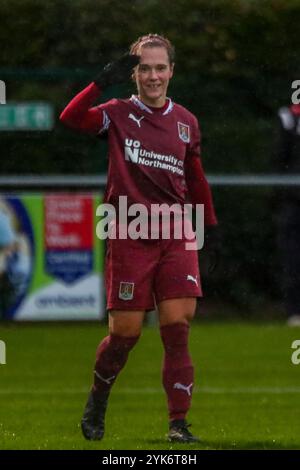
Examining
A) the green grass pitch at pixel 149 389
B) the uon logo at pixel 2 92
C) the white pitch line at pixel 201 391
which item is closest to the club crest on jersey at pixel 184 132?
the green grass pitch at pixel 149 389

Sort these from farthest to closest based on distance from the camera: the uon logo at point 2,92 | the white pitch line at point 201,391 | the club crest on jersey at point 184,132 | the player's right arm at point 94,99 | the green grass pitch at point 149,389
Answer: the uon logo at point 2,92
the white pitch line at point 201,391
the green grass pitch at point 149,389
the club crest on jersey at point 184,132
the player's right arm at point 94,99

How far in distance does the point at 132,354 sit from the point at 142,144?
444 cm

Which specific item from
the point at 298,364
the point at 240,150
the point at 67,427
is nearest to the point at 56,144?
the point at 240,150

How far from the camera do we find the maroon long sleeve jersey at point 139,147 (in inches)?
288

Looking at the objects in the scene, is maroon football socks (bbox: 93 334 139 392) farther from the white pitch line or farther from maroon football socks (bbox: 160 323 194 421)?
the white pitch line

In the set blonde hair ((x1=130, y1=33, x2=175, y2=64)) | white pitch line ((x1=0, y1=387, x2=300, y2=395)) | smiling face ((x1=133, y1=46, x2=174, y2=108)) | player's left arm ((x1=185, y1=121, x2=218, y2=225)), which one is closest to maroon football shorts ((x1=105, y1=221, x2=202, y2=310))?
player's left arm ((x1=185, y1=121, x2=218, y2=225))

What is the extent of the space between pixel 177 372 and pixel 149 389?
2555 mm

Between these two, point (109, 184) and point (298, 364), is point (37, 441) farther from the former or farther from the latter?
point (298, 364)

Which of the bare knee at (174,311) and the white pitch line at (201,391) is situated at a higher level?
the bare knee at (174,311)

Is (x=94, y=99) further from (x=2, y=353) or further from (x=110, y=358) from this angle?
(x=2, y=353)

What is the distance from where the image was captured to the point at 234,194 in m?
13.1

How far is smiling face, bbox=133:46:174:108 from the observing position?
734 cm

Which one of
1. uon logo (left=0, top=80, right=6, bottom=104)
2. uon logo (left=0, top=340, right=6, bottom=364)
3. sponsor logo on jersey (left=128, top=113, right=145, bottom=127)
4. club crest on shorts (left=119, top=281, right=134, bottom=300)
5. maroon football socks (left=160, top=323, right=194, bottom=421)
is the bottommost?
uon logo (left=0, top=340, right=6, bottom=364)

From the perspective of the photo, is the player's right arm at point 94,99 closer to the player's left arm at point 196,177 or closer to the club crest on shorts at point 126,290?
the player's left arm at point 196,177
